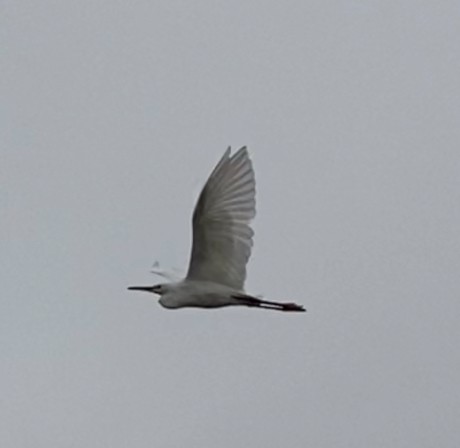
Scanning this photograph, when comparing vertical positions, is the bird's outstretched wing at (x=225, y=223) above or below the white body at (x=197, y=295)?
above

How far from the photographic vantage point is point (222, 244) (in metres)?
21.8

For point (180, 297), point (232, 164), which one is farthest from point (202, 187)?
point (180, 297)

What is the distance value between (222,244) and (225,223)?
1.30 feet

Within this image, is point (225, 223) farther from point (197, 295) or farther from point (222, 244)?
point (197, 295)

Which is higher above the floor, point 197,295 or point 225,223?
point 225,223

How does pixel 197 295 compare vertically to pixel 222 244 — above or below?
below

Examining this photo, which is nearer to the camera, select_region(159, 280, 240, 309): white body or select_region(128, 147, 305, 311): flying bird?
select_region(128, 147, 305, 311): flying bird

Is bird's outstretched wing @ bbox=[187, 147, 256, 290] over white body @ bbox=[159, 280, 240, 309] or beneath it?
over

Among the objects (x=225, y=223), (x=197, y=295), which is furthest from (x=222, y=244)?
(x=197, y=295)

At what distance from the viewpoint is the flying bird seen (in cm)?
2098

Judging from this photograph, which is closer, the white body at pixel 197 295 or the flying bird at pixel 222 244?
the flying bird at pixel 222 244

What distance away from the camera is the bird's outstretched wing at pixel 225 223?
20.9 m

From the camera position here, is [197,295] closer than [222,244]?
No

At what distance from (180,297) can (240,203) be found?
186cm
